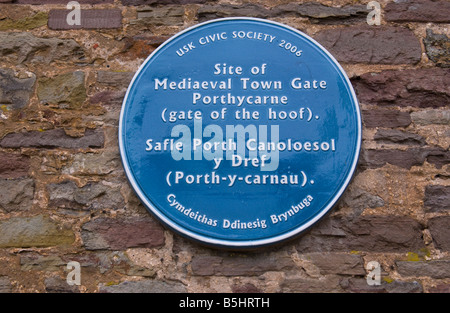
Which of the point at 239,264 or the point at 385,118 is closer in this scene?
the point at 239,264

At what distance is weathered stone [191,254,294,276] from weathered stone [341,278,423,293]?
27 centimetres

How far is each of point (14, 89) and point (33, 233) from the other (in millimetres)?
765

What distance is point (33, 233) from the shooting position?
241cm

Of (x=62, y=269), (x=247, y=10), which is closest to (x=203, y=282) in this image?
(x=62, y=269)

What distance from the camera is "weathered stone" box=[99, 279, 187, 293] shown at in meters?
2.30

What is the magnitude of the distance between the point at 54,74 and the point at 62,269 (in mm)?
1005

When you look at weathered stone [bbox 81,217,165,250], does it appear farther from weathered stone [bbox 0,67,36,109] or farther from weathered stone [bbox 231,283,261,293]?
weathered stone [bbox 0,67,36,109]

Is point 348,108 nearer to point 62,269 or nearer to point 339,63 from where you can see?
point 339,63

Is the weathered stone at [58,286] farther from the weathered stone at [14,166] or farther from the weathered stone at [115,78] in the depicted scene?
the weathered stone at [115,78]

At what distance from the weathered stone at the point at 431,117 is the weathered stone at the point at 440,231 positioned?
1.56 feet

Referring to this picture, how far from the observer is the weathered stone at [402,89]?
8.39 ft

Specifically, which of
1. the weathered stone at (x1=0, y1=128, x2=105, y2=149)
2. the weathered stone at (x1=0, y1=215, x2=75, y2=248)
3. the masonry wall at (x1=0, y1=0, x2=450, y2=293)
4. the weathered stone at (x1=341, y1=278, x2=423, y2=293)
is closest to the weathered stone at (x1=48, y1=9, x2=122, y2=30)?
the masonry wall at (x1=0, y1=0, x2=450, y2=293)

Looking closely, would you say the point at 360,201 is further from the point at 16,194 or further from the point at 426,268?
the point at 16,194

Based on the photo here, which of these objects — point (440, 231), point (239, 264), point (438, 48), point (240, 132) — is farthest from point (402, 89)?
point (239, 264)
